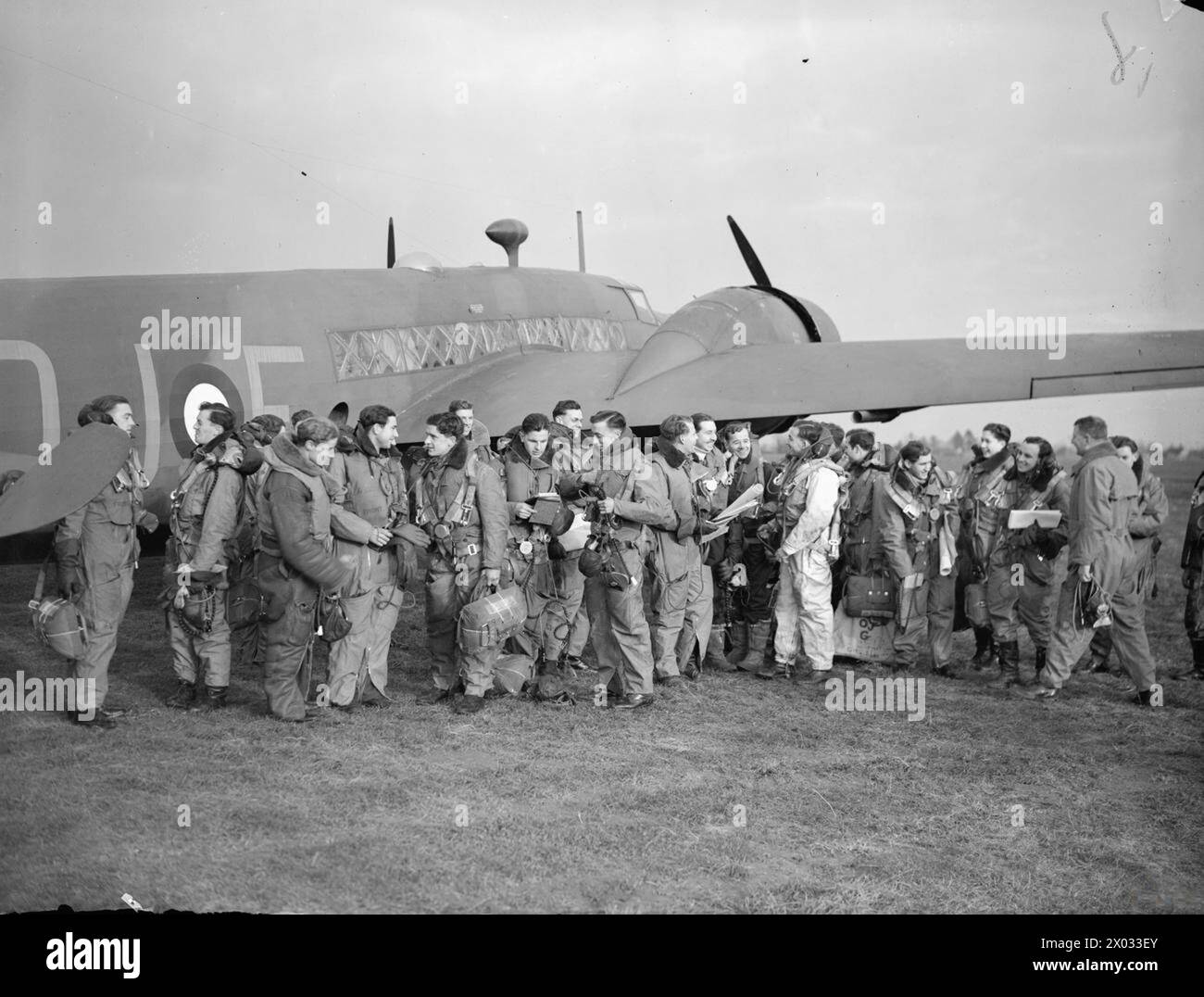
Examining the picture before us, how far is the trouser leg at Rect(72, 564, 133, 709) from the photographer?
6.99 meters

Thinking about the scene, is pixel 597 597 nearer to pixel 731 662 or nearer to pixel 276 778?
pixel 731 662

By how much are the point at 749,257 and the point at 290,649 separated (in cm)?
982

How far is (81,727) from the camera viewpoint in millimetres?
7016

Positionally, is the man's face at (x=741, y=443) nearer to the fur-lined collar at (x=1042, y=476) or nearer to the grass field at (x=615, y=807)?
the grass field at (x=615, y=807)

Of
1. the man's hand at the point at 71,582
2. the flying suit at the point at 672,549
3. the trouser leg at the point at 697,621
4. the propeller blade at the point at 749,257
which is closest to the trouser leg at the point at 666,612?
the flying suit at the point at 672,549

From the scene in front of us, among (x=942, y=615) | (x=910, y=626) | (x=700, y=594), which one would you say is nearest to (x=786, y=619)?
(x=700, y=594)

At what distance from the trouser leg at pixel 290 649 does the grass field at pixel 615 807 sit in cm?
17

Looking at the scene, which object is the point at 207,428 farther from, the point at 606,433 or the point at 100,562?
the point at 606,433

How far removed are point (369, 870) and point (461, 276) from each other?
31.9ft

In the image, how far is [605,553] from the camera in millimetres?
7781

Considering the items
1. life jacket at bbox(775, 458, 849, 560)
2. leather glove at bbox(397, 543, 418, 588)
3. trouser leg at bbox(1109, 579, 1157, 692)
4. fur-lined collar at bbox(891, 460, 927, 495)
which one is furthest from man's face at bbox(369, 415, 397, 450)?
trouser leg at bbox(1109, 579, 1157, 692)

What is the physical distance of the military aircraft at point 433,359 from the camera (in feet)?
31.1
